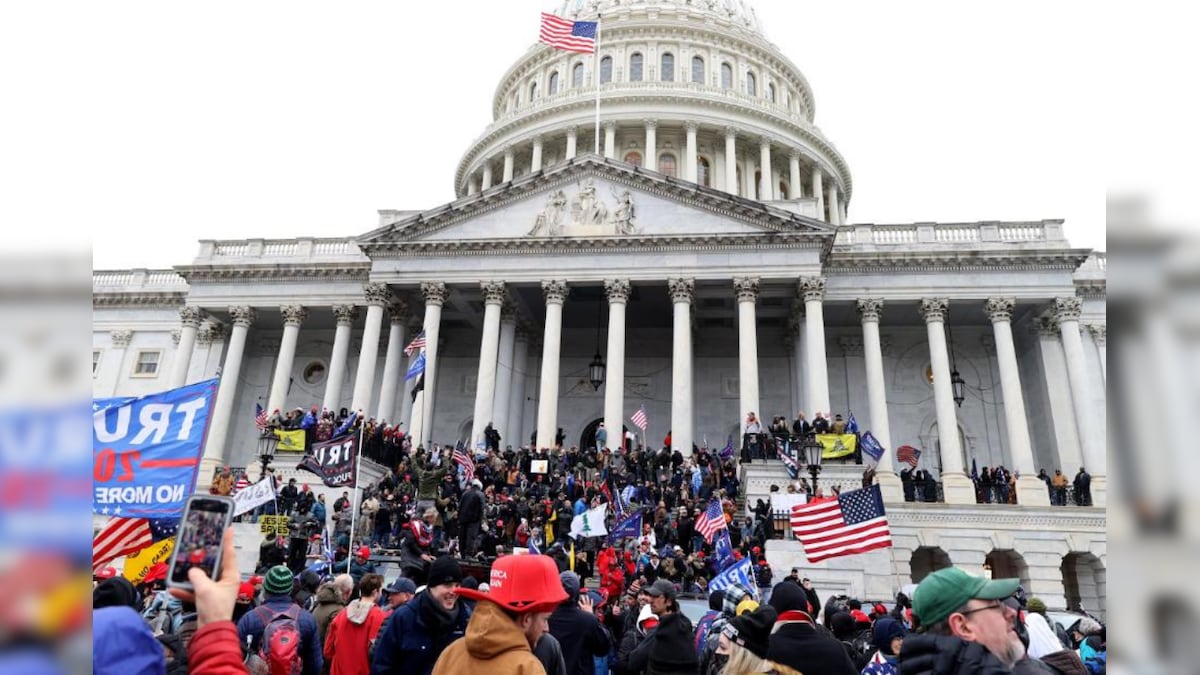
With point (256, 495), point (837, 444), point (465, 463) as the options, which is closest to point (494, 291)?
point (465, 463)

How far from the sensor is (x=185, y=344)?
127 ft

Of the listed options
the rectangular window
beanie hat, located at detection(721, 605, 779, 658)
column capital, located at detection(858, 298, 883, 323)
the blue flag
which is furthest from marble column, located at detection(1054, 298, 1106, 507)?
the rectangular window

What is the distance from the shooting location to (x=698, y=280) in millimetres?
33375

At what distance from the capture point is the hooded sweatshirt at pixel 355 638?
→ 22.8 ft

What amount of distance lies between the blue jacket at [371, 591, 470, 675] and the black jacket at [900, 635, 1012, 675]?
311cm

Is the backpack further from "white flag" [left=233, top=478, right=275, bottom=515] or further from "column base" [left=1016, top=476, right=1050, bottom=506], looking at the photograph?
"column base" [left=1016, top=476, right=1050, bottom=506]

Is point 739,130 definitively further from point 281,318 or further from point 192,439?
point 192,439

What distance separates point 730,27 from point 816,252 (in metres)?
34.9

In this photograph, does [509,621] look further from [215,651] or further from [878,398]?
[878,398]

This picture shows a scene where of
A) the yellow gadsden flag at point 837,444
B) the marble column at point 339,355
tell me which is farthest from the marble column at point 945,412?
the marble column at point 339,355

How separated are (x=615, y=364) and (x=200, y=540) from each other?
29.6 metres

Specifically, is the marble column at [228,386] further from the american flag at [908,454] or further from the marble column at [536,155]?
the american flag at [908,454]

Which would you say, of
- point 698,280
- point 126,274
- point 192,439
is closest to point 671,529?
point 698,280

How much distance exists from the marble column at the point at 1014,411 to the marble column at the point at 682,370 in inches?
483
